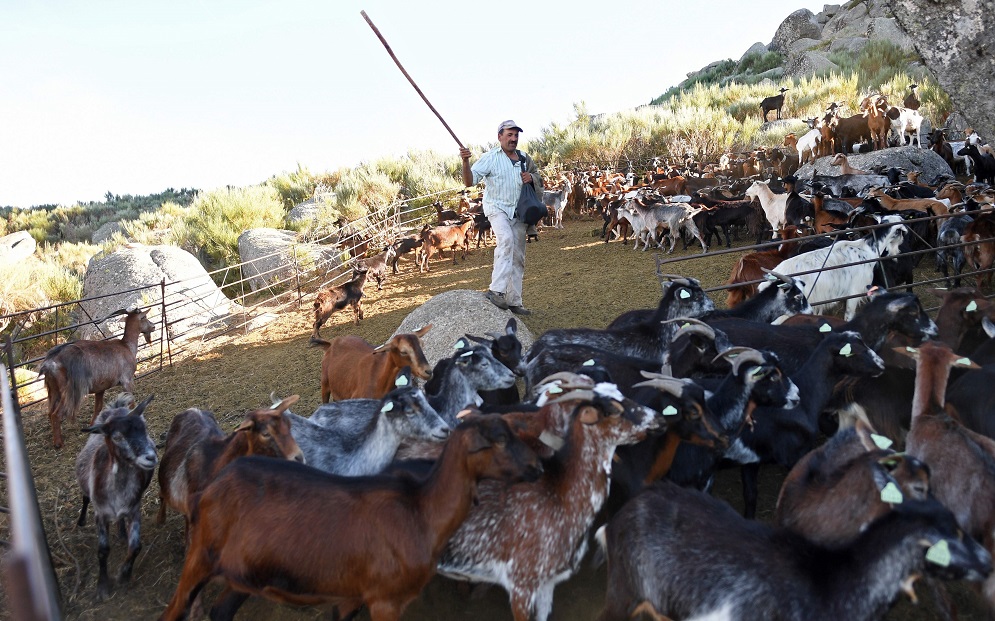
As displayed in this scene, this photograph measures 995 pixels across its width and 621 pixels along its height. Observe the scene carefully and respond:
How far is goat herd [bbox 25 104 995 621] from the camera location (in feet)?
9.77

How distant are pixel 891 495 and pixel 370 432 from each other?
2.98 m

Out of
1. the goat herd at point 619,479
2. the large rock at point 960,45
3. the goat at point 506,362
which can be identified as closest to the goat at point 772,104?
the large rock at point 960,45

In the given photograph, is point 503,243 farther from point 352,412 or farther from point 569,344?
point 352,412

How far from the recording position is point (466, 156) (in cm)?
838

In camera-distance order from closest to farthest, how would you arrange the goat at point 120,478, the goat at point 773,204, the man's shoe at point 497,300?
the goat at point 120,478, the man's shoe at point 497,300, the goat at point 773,204

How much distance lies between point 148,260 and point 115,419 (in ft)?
36.9

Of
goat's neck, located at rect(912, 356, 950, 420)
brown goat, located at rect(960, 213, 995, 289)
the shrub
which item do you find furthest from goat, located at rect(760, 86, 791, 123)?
goat's neck, located at rect(912, 356, 950, 420)

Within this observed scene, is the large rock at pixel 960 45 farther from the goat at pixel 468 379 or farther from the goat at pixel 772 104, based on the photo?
the goat at pixel 772 104

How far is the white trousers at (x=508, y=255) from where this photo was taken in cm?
877

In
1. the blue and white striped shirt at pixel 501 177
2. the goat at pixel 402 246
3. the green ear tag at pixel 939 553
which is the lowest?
the green ear tag at pixel 939 553

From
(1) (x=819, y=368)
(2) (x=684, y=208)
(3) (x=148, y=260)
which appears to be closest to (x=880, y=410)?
(1) (x=819, y=368)

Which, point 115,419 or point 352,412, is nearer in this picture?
point 115,419

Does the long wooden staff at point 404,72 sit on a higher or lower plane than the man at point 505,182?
higher

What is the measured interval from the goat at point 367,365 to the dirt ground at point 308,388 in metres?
0.77
